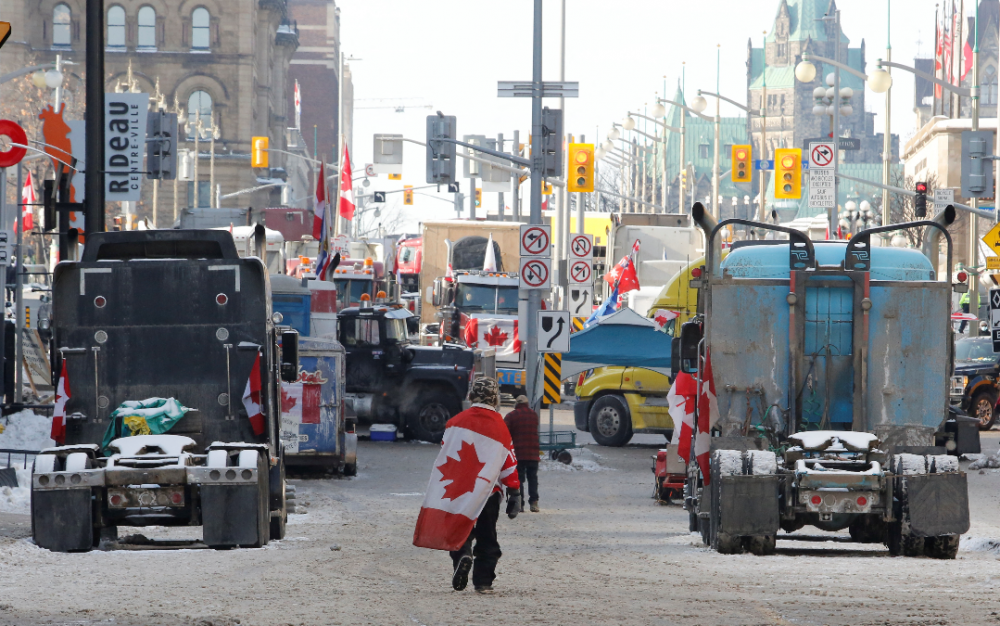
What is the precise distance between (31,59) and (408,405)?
71301 mm

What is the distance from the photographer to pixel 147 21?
9500 centimetres

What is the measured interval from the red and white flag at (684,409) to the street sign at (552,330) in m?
4.14

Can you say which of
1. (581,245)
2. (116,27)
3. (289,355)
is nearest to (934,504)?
(289,355)

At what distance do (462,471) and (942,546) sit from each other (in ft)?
14.0

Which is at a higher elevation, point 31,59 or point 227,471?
point 31,59

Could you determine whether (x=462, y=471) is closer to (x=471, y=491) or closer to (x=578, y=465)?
Result: (x=471, y=491)

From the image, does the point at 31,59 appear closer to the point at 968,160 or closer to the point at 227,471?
the point at 968,160

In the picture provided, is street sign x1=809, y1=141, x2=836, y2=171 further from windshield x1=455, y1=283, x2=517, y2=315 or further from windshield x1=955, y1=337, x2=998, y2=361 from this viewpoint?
windshield x1=455, y1=283, x2=517, y2=315

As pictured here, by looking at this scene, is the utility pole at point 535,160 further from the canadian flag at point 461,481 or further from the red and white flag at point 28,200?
the red and white flag at point 28,200

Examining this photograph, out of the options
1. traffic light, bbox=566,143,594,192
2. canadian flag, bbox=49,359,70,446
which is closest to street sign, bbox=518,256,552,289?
traffic light, bbox=566,143,594,192

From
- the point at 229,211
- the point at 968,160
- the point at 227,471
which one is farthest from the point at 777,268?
the point at 229,211

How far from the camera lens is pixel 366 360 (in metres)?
26.1

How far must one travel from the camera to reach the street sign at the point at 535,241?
23.4 m

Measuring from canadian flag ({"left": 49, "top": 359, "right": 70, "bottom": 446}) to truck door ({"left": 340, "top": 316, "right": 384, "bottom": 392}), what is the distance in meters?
13.5
